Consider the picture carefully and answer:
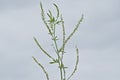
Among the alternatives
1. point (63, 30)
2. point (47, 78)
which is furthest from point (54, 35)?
point (47, 78)

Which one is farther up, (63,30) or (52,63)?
(63,30)

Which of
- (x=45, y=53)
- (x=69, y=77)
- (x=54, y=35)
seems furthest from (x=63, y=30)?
(x=69, y=77)

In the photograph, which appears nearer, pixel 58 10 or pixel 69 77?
pixel 69 77

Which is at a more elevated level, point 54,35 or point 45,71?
point 54,35

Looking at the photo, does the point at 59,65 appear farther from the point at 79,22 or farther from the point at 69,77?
the point at 79,22

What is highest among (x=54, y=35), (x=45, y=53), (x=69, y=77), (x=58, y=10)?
(x=58, y=10)

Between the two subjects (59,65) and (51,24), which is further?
(51,24)

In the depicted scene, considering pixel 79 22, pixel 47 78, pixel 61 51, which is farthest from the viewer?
pixel 79 22

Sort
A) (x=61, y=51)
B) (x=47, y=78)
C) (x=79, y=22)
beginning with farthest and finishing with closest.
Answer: (x=79, y=22), (x=61, y=51), (x=47, y=78)

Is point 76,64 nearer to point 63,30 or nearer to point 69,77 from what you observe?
point 69,77
